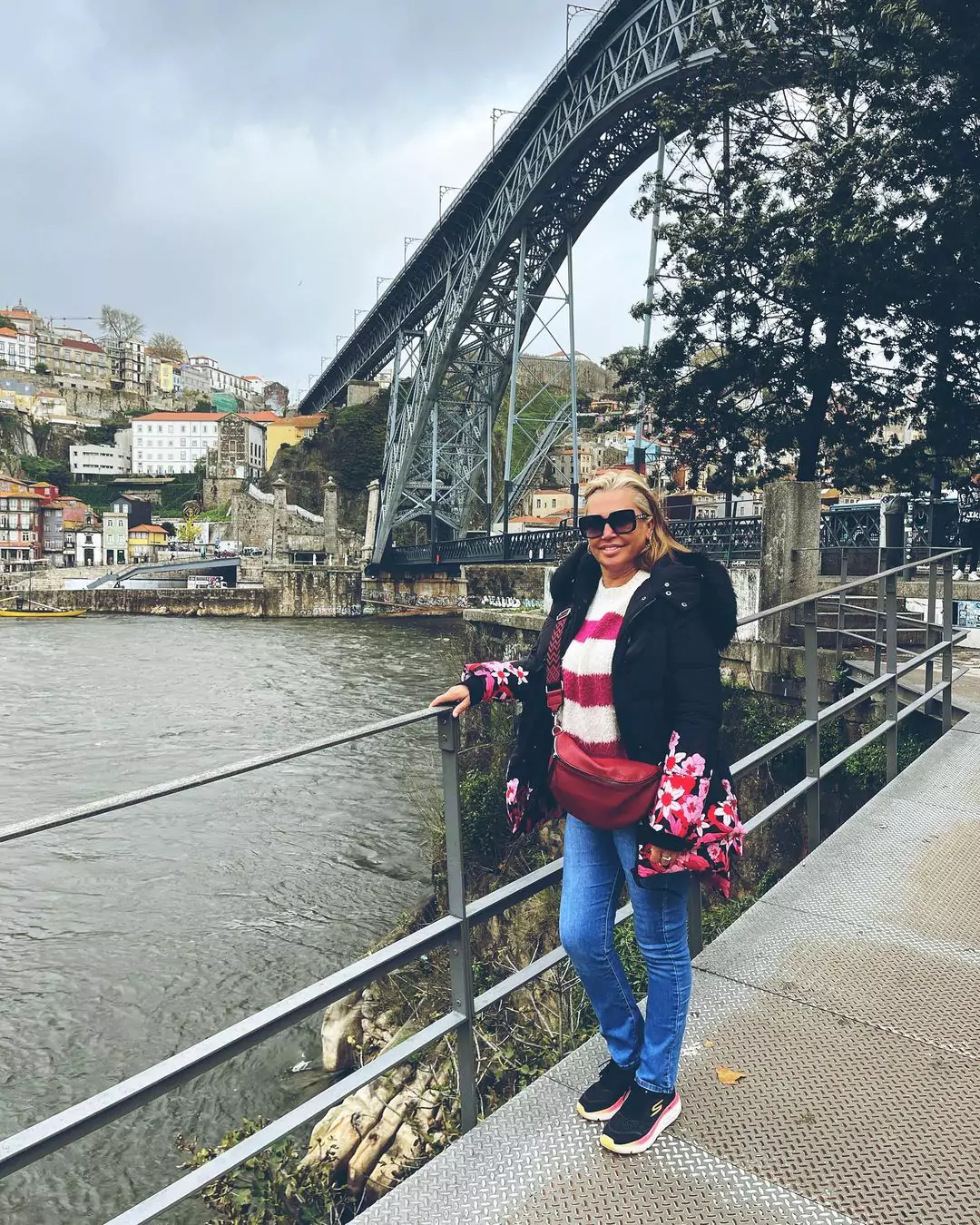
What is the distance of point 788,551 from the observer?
6891mm

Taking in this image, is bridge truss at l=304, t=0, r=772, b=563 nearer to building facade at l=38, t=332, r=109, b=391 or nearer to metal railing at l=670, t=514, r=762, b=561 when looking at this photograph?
metal railing at l=670, t=514, r=762, b=561

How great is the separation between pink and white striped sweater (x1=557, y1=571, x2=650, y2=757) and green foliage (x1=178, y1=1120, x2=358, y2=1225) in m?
3.06

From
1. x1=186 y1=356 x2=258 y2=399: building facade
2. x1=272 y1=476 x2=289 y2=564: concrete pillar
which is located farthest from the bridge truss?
x1=186 y1=356 x2=258 y2=399: building facade

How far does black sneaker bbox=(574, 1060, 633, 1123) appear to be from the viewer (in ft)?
6.50

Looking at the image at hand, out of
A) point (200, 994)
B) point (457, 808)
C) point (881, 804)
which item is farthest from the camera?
point (200, 994)

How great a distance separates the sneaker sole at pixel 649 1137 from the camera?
187cm

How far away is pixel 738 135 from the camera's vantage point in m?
9.64

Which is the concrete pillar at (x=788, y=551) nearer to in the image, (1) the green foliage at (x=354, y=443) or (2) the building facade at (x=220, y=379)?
(1) the green foliage at (x=354, y=443)

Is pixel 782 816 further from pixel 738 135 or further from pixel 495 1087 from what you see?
pixel 738 135

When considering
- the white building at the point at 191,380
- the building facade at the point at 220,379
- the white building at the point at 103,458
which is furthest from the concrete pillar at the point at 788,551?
the building facade at the point at 220,379

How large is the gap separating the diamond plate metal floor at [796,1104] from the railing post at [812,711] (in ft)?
1.08

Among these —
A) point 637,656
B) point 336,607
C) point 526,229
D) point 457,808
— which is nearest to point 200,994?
point 457,808

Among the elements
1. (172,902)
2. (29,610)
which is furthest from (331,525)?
(172,902)

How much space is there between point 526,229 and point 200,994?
79.9 ft
